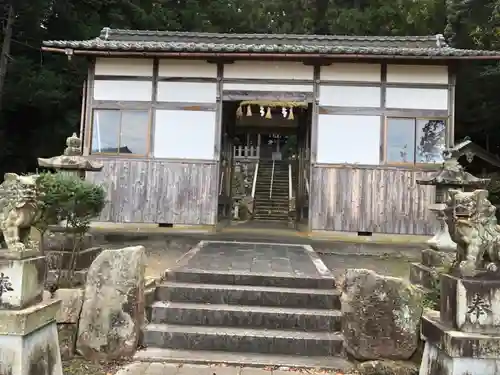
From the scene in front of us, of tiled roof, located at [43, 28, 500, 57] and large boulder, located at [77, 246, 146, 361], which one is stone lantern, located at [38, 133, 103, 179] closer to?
large boulder, located at [77, 246, 146, 361]

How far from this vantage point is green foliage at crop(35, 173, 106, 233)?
588 centimetres

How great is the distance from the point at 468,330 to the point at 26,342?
3.82m

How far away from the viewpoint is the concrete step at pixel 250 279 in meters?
6.23

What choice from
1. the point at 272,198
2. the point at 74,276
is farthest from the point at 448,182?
the point at 272,198

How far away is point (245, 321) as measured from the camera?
18.4ft

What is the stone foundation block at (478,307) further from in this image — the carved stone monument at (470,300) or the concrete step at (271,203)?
the concrete step at (271,203)

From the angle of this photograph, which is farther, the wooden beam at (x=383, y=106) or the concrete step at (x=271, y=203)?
the concrete step at (x=271, y=203)

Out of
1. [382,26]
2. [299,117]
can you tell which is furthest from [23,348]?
[382,26]

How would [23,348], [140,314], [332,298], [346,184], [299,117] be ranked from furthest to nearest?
[299,117], [346,184], [332,298], [140,314], [23,348]

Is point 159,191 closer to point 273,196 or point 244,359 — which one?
point 244,359

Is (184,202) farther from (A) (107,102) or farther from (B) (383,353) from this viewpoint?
(B) (383,353)

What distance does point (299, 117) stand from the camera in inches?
642

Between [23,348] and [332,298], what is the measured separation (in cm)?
378

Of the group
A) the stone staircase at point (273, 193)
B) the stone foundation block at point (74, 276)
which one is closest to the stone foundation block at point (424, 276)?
the stone foundation block at point (74, 276)
